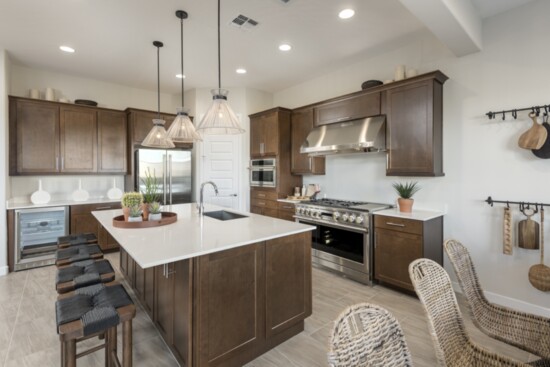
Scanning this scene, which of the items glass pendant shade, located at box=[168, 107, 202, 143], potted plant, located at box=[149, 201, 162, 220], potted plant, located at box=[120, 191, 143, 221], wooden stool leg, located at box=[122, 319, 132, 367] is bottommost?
wooden stool leg, located at box=[122, 319, 132, 367]

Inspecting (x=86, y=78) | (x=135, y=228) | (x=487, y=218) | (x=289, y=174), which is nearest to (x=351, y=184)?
(x=289, y=174)

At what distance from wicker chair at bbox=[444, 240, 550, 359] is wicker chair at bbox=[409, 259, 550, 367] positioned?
0.14 metres

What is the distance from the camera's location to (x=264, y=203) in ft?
16.4

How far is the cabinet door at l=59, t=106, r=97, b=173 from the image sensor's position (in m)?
4.37

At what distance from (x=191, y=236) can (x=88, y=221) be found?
3322 millimetres

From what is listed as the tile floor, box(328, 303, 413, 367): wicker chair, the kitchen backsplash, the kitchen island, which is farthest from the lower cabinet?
the kitchen backsplash

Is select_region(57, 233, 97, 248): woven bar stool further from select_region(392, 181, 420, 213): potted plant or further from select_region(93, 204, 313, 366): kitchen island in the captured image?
select_region(392, 181, 420, 213): potted plant

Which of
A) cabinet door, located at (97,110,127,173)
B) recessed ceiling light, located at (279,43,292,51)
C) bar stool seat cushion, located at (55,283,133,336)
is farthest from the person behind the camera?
cabinet door, located at (97,110,127,173)

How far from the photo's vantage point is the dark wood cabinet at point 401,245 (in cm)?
299

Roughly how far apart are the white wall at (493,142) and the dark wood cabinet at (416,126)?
0.22 meters

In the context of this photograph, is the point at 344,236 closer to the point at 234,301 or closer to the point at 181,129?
the point at 234,301

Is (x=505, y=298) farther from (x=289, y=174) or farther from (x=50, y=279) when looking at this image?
(x=50, y=279)

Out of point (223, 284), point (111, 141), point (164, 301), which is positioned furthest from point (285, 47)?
point (111, 141)

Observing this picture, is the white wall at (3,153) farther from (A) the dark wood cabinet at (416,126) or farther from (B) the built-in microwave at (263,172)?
(A) the dark wood cabinet at (416,126)
